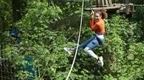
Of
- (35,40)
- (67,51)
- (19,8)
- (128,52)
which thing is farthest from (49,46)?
(19,8)

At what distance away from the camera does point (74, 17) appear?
1377 cm

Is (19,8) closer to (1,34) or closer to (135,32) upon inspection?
(1,34)

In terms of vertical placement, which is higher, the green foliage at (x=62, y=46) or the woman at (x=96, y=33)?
the woman at (x=96, y=33)

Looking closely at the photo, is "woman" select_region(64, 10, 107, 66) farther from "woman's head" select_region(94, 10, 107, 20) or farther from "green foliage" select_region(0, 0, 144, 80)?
"green foliage" select_region(0, 0, 144, 80)

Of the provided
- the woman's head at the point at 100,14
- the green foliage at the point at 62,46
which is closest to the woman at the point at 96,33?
the woman's head at the point at 100,14

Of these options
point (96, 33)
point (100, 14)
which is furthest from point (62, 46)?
point (96, 33)

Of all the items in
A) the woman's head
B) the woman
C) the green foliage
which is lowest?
the green foliage

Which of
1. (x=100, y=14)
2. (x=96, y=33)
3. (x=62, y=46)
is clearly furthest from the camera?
(x=62, y=46)

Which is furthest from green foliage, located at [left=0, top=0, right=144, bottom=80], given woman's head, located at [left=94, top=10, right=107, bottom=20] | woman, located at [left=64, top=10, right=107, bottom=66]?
woman, located at [left=64, top=10, right=107, bottom=66]

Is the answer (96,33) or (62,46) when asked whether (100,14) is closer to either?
(96,33)

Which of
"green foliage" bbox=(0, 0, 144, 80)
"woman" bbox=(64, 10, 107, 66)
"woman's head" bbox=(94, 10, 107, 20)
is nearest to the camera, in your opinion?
"woman" bbox=(64, 10, 107, 66)

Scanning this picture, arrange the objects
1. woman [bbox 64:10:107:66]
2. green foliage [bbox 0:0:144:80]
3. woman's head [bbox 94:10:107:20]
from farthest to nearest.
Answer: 1. green foliage [bbox 0:0:144:80]
2. woman's head [bbox 94:10:107:20]
3. woman [bbox 64:10:107:66]

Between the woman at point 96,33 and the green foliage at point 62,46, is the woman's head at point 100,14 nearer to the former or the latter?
the woman at point 96,33

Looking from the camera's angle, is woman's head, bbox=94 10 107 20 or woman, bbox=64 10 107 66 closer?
woman, bbox=64 10 107 66
